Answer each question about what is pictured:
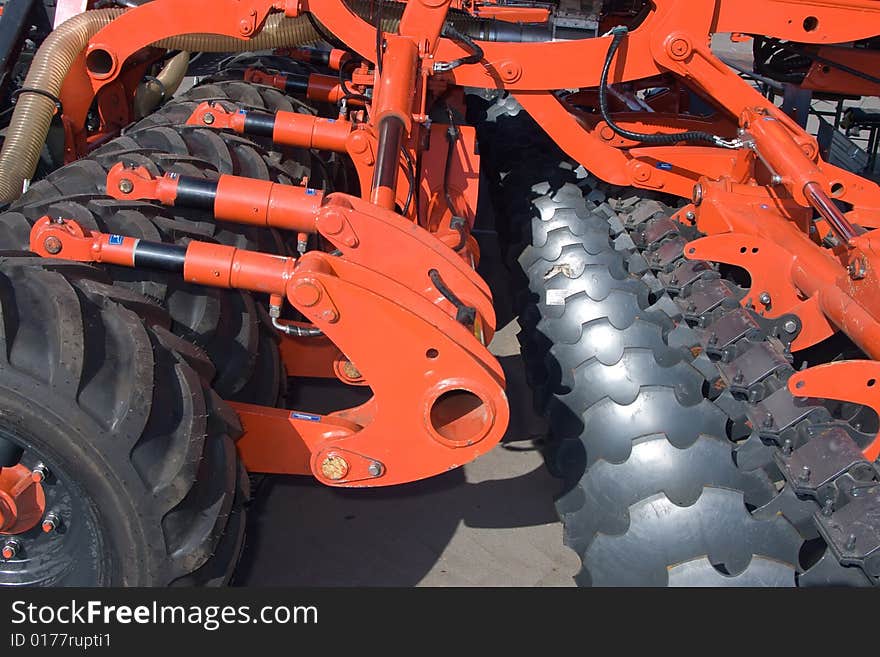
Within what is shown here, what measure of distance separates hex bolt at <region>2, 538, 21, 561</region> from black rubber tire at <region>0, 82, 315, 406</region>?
78cm

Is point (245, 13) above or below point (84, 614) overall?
above

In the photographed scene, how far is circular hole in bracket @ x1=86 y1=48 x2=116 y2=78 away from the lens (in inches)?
161

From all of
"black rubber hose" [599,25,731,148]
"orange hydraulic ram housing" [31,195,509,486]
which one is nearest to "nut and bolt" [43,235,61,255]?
"orange hydraulic ram housing" [31,195,509,486]

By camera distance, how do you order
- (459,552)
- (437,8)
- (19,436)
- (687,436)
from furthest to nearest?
(437,8) < (459,552) < (687,436) < (19,436)

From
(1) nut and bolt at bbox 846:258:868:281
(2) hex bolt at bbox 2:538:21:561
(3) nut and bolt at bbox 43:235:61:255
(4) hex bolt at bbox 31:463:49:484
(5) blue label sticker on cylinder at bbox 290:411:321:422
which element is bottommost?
(2) hex bolt at bbox 2:538:21:561

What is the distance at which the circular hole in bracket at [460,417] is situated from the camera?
2.54m

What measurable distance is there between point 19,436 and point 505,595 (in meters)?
1.37

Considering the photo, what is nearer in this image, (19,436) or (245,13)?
(19,436)

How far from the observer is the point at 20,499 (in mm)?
2420

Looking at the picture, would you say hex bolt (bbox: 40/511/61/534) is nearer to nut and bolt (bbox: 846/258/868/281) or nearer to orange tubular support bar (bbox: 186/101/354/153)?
orange tubular support bar (bbox: 186/101/354/153)

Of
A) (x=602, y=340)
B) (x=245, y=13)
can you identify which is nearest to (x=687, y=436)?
(x=602, y=340)

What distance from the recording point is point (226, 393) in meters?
2.95

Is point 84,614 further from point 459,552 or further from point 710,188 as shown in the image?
point 710,188

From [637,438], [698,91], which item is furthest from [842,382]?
[698,91]
